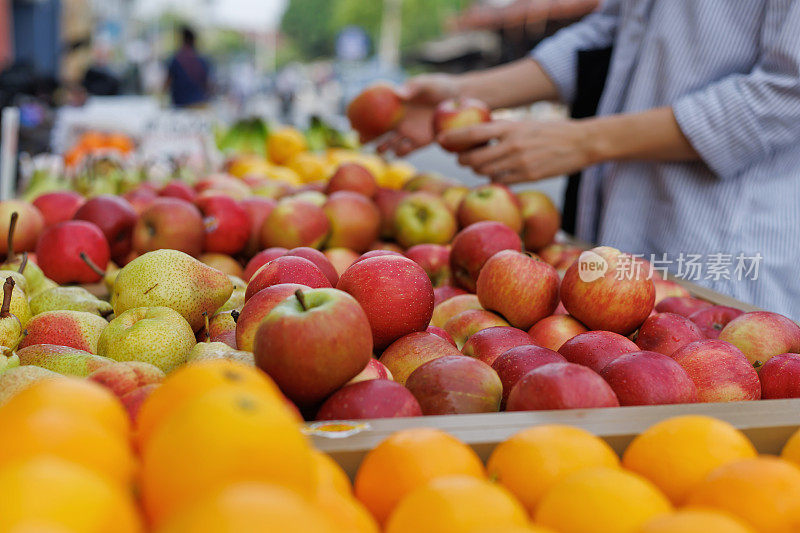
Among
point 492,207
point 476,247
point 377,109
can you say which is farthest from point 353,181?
point 476,247

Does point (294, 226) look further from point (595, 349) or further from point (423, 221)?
point (595, 349)

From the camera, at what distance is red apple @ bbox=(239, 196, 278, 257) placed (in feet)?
8.43

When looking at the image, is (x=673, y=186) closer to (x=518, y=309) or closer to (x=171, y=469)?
(x=518, y=309)

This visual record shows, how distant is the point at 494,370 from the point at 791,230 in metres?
1.82

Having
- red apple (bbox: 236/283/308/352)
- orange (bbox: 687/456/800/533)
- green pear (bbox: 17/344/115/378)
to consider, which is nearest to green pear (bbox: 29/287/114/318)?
green pear (bbox: 17/344/115/378)

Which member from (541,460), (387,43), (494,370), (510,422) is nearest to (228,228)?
(494,370)

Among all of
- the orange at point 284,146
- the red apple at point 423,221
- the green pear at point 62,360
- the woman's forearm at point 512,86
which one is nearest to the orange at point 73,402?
the green pear at point 62,360

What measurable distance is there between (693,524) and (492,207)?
78.8 inches

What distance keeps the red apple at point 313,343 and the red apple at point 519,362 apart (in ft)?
1.10

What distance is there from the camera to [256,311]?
140 cm

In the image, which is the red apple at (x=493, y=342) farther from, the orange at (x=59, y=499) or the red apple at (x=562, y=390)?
the orange at (x=59, y=499)

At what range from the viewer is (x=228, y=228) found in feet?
8.12

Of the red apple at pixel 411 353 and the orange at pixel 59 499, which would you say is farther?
the red apple at pixel 411 353

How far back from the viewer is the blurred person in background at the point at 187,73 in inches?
404
